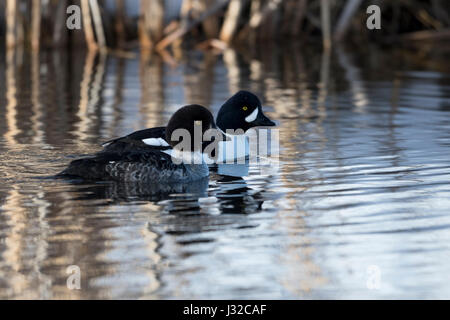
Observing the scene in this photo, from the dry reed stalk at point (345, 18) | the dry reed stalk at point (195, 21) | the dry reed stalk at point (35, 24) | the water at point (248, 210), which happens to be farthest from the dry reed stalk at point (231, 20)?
the water at point (248, 210)

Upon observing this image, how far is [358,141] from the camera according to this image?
9344 mm

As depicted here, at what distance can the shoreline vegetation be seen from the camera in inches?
707

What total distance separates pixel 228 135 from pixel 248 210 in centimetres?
258

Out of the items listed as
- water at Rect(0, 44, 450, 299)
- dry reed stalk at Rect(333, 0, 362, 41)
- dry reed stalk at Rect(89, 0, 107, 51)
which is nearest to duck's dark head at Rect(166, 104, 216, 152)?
water at Rect(0, 44, 450, 299)

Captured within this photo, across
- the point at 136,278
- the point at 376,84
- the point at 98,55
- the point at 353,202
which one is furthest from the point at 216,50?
the point at 136,278

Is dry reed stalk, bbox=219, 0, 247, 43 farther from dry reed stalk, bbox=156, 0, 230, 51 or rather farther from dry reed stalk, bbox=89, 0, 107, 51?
dry reed stalk, bbox=89, 0, 107, 51

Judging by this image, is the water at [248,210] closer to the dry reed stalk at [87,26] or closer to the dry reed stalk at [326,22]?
the dry reed stalk at [87,26]

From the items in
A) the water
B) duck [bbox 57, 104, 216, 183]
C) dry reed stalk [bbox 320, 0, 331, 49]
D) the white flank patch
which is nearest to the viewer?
the water

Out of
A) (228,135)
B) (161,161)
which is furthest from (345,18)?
(161,161)

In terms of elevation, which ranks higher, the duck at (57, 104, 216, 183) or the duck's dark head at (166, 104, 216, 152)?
the duck's dark head at (166, 104, 216, 152)

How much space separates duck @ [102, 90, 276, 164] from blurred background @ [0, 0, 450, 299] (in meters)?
0.39

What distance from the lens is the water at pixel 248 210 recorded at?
488 centimetres
